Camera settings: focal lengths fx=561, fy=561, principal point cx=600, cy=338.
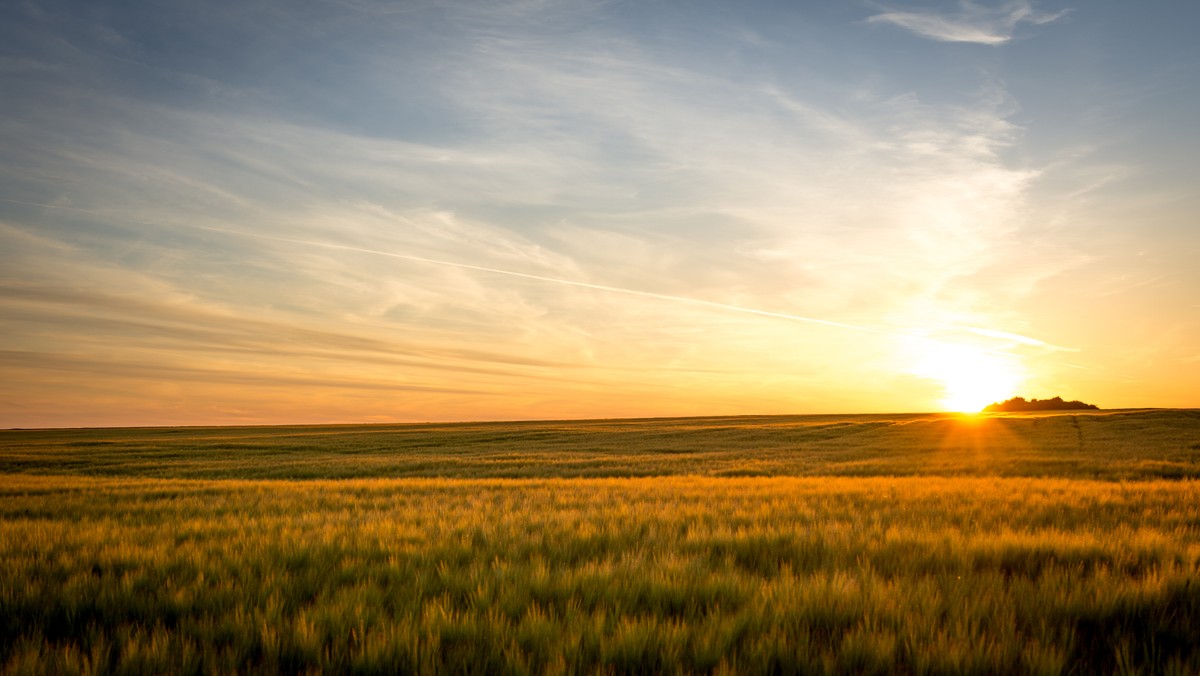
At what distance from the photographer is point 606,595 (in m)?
3.78

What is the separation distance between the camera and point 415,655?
8.91 feet

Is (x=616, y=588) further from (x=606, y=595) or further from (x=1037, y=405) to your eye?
(x=1037, y=405)

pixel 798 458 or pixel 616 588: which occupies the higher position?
pixel 616 588

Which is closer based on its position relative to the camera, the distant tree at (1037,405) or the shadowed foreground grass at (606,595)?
the shadowed foreground grass at (606,595)

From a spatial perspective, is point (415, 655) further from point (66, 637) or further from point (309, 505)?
point (309, 505)

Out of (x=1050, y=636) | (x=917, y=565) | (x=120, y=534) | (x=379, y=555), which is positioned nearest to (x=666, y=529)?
(x=917, y=565)

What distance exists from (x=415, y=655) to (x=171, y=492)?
13.1 metres

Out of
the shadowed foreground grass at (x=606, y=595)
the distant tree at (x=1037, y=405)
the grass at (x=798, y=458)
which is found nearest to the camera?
the shadowed foreground grass at (x=606, y=595)

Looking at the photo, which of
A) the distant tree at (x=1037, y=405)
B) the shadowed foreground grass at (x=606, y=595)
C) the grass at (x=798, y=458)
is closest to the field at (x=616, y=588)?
the shadowed foreground grass at (x=606, y=595)

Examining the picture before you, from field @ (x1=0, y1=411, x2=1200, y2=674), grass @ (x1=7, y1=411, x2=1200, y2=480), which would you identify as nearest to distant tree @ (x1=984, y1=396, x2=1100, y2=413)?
grass @ (x1=7, y1=411, x2=1200, y2=480)

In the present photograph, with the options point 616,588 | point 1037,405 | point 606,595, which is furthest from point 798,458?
point 1037,405

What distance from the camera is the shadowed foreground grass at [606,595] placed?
278cm

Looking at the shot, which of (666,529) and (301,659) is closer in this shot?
(301,659)

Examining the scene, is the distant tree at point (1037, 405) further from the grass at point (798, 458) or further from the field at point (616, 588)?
the field at point (616, 588)
